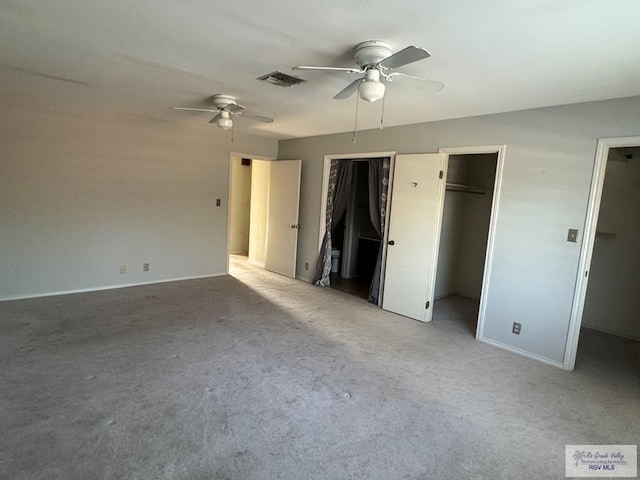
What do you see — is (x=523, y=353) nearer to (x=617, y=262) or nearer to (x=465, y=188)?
→ (x=617, y=262)

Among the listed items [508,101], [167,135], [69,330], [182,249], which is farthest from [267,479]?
[167,135]

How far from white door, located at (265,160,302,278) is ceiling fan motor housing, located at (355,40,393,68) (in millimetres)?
3544

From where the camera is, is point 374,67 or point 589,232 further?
point 589,232

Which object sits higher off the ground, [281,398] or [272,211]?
[272,211]

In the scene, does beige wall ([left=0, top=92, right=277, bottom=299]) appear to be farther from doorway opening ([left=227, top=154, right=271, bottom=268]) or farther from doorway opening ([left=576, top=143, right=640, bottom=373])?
doorway opening ([left=576, top=143, right=640, bottom=373])

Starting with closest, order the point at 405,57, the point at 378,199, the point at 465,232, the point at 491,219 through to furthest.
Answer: the point at 405,57
the point at 491,219
the point at 378,199
the point at 465,232

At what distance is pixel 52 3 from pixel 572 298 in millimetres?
4465

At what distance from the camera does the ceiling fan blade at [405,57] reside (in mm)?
1837

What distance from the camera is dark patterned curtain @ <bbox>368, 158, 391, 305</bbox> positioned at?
4.75 metres

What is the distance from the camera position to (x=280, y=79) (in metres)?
2.93

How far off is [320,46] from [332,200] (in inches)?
133

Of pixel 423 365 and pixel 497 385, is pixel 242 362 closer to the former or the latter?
pixel 423 365

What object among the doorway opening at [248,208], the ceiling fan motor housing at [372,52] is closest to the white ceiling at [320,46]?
the ceiling fan motor housing at [372,52]

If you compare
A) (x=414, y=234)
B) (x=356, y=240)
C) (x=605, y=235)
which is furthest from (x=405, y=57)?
(x=356, y=240)
